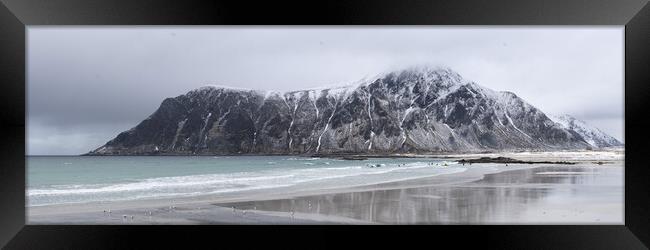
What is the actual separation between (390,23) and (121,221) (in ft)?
16.9

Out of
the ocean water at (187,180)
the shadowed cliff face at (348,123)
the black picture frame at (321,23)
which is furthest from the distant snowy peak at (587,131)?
the black picture frame at (321,23)

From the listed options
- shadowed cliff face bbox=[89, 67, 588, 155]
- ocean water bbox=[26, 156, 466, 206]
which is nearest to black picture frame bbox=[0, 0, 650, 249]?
ocean water bbox=[26, 156, 466, 206]

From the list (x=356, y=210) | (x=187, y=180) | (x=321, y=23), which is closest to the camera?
(x=321, y=23)

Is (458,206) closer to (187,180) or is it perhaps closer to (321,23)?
(321,23)

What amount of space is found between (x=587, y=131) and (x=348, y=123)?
63720 mm

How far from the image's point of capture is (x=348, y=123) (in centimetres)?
12012

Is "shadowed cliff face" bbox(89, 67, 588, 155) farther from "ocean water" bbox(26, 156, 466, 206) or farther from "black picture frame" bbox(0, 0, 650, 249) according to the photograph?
"black picture frame" bbox(0, 0, 650, 249)

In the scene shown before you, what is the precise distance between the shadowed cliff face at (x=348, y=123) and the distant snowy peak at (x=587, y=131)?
3.67 meters

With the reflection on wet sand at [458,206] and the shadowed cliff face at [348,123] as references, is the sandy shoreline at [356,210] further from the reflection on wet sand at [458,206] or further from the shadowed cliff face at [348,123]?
the shadowed cliff face at [348,123]

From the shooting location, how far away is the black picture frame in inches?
205

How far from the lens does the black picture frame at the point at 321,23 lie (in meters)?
5.20

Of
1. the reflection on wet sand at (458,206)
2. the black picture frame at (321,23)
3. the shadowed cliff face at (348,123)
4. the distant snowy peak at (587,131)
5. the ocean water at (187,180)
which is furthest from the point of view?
the distant snowy peak at (587,131)

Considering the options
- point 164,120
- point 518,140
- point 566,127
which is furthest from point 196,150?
point 566,127

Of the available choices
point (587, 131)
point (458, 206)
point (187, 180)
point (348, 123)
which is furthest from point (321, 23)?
point (587, 131)
